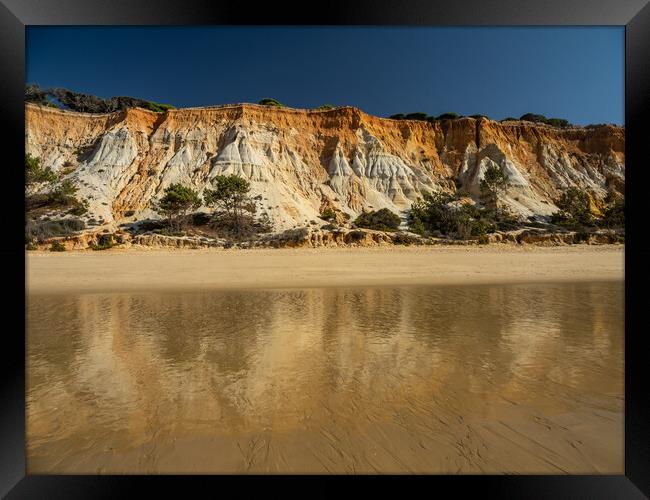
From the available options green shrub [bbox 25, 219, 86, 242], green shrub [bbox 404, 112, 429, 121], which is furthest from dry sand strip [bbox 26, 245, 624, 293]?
green shrub [bbox 404, 112, 429, 121]

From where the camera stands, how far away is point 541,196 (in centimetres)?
3484

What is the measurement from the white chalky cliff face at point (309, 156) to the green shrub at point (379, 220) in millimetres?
2542

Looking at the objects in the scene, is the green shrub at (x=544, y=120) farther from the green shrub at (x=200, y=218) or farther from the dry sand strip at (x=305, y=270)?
the green shrub at (x=200, y=218)

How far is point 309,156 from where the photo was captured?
35.2 meters

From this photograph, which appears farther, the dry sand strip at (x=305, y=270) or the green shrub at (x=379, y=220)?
the green shrub at (x=379, y=220)

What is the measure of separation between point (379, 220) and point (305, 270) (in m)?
17.3

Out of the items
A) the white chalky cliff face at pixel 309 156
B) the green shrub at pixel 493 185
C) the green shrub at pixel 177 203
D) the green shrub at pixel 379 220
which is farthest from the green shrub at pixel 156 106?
the green shrub at pixel 493 185

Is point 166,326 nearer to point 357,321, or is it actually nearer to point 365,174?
point 357,321

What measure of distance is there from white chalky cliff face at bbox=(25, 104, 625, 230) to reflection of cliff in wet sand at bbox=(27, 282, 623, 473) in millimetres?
22220

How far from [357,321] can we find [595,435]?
3.61 m

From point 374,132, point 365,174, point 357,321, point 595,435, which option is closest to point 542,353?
point 595,435

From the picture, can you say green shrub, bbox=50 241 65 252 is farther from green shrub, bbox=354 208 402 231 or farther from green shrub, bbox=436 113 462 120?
green shrub, bbox=436 113 462 120

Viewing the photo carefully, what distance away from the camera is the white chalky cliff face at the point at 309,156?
30.8 m

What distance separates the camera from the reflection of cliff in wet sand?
2.25m
